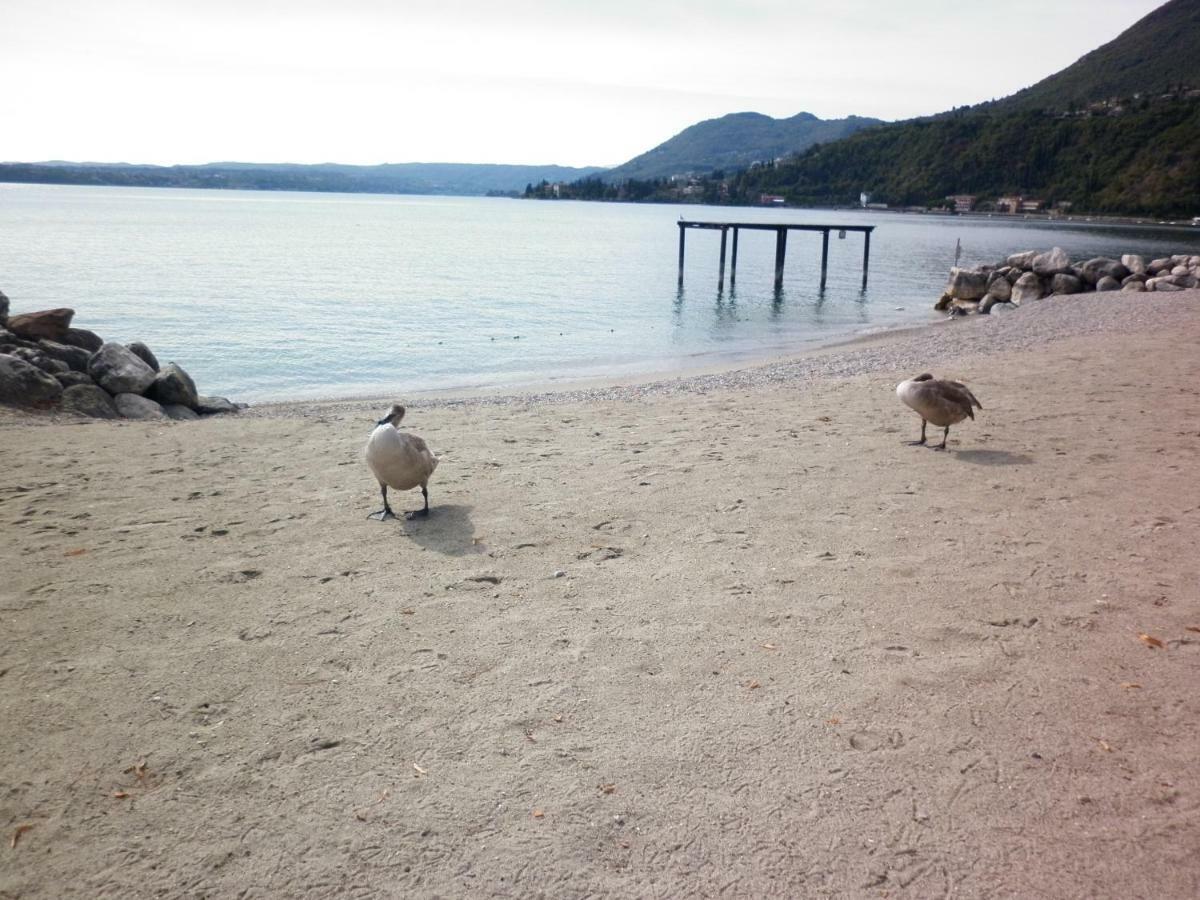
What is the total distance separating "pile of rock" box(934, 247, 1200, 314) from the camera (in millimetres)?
29281

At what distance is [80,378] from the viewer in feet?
41.5

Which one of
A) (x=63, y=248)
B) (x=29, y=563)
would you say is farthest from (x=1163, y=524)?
(x=63, y=248)

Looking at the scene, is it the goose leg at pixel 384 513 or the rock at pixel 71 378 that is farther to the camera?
the rock at pixel 71 378

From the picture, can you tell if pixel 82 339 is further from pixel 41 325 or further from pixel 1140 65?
pixel 1140 65

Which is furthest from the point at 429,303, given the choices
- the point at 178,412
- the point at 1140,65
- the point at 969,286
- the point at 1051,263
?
the point at 1140,65

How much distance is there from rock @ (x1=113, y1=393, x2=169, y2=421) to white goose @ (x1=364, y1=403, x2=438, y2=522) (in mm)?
6962

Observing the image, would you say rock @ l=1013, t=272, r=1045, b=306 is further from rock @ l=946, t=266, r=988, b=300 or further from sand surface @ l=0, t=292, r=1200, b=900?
sand surface @ l=0, t=292, r=1200, b=900

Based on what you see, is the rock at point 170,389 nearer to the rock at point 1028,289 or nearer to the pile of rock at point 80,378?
the pile of rock at point 80,378

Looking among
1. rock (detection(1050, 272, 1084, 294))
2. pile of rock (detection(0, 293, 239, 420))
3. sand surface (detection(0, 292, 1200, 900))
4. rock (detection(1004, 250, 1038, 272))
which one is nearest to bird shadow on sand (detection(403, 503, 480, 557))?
sand surface (detection(0, 292, 1200, 900))

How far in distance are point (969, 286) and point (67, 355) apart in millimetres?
29655

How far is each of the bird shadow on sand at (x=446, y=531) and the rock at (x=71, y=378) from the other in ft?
27.3

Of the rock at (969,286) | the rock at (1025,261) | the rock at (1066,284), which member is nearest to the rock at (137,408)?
the rock at (969,286)

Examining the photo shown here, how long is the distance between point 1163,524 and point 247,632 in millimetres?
6445

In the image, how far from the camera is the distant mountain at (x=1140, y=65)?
458ft
